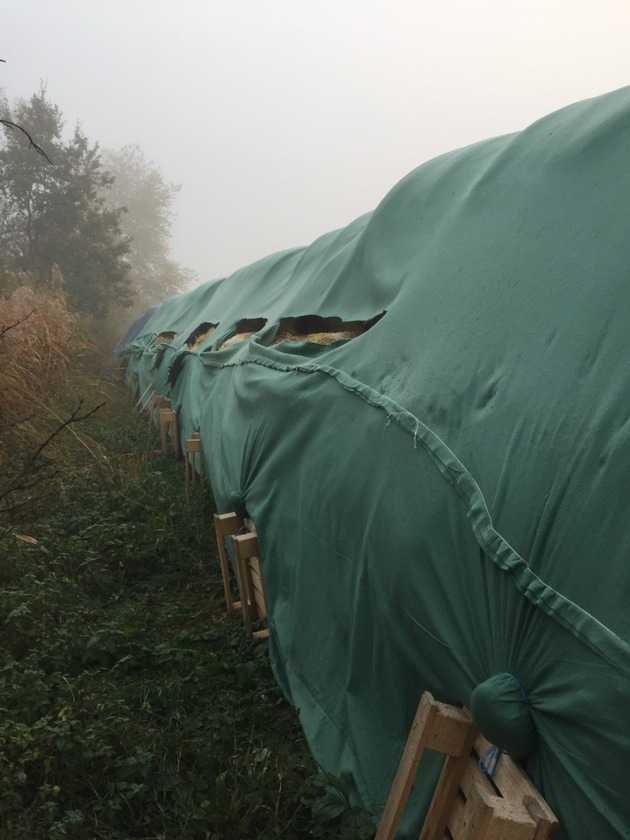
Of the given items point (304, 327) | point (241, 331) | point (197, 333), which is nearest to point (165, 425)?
point (197, 333)

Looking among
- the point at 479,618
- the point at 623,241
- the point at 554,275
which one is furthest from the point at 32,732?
the point at 623,241

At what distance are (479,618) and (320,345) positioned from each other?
1994 millimetres

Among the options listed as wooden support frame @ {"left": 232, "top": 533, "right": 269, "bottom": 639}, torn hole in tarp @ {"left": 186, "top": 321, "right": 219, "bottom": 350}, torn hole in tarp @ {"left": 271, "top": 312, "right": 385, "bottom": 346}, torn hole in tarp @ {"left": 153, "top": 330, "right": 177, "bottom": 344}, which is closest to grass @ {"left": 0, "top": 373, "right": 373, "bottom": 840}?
wooden support frame @ {"left": 232, "top": 533, "right": 269, "bottom": 639}

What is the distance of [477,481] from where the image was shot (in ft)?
5.27

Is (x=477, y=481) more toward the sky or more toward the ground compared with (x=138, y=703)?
more toward the sky

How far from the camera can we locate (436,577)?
5.50 ft

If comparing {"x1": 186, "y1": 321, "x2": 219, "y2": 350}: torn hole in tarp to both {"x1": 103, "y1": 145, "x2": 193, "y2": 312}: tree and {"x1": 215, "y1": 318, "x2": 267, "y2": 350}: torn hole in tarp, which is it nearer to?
{"x1": 215, "y1": 318, "x2": 267, "y2": 350}: torn hole in tarp

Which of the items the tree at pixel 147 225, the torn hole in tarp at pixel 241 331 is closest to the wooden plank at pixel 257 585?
the torn hole in tarp at pixel 241 331

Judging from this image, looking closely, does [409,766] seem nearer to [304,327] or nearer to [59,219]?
[304,327]

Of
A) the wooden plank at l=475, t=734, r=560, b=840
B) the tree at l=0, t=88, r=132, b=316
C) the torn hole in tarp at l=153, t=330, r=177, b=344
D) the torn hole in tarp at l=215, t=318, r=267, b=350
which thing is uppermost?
the tree at l=0, t=88, r=132, b=316

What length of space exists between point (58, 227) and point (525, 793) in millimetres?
24072

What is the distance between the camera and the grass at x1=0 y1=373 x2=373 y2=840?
2084 mm

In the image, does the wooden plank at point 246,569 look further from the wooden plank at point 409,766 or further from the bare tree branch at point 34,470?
the wooden plank at point 409,766

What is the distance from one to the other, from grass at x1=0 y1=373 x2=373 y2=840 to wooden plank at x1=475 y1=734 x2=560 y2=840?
2.22ft
